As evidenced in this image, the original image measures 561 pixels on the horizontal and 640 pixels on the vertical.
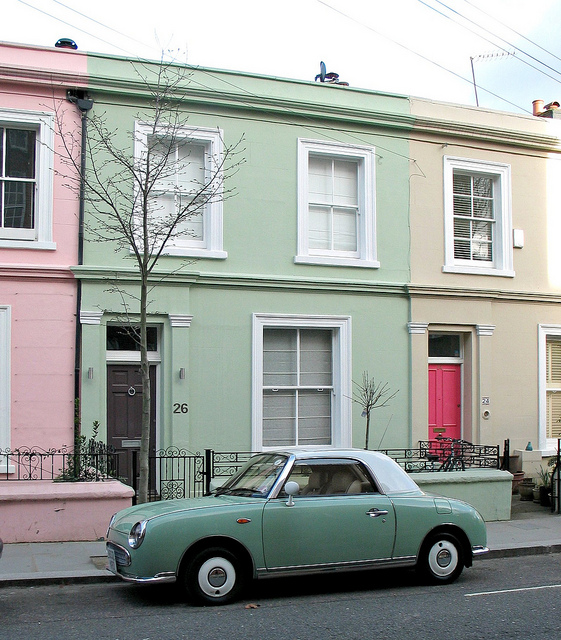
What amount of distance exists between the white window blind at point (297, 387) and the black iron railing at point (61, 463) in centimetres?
320

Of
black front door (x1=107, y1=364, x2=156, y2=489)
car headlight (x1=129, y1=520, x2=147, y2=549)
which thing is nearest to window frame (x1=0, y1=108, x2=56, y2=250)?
black front door (x1=107, y1=364, x2=156, y2=489)

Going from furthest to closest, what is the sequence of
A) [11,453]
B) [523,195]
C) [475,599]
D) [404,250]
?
[523,195]
[404,250]
[11,453]
[475,599]

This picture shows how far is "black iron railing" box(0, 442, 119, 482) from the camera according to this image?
36.3ft

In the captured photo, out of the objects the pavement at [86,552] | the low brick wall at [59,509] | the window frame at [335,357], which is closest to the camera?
the pavement at [86,552]

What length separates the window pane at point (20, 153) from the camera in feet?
41.4

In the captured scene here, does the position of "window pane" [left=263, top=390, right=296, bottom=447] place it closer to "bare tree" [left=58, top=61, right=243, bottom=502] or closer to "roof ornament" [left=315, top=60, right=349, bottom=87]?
"bare tree" [left=58, top=61, right=243, bottom=502]

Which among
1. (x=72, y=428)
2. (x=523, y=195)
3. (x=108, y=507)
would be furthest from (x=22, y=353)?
(x=523, y=195)

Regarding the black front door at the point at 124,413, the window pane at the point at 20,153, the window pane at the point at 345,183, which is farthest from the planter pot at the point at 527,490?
the window pane at the point at 20,153

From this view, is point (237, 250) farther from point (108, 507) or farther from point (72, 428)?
point (108, 507)

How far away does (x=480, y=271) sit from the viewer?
15.6 m

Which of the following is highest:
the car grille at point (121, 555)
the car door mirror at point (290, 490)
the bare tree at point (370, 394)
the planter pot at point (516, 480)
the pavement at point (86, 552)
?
the bare tree at point (370, 394)

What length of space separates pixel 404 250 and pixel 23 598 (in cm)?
938

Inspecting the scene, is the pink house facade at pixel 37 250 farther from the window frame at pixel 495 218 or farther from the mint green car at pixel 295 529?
the window frame at pixel 495 218

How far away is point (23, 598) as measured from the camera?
26.4 ft
